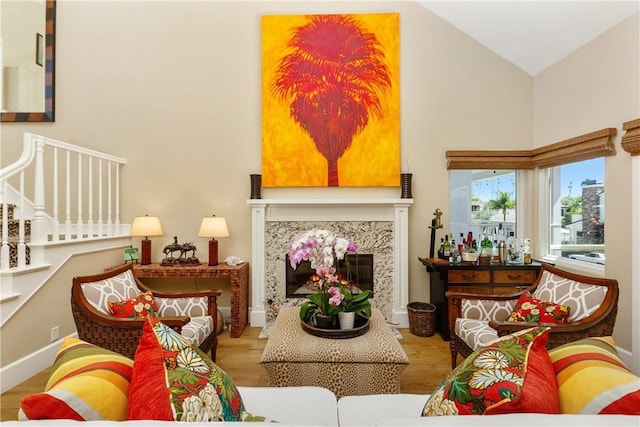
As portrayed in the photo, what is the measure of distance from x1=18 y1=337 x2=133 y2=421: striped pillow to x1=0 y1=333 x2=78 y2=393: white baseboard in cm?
195

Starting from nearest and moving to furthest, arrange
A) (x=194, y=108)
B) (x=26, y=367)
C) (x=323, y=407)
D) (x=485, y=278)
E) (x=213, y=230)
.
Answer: (x=323, y=407)
(x=26, y=367)
(x=485, y=278)
(x=213, y=230)
(x=194, y=108)

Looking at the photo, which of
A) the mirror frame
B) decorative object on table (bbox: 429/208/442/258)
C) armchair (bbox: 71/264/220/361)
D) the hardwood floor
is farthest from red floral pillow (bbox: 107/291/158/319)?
the mirror frame

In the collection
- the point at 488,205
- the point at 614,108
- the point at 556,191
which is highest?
the point at 614,108

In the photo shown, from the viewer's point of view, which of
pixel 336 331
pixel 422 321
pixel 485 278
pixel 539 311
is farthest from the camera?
pixel 422 321

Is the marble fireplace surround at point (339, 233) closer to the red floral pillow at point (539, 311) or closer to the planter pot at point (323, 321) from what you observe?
the red floral pillow at point (539, 311)

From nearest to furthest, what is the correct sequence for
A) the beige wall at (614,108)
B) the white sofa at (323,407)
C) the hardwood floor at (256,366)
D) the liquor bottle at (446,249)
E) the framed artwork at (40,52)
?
1. the white sofa at (323,407)
2. the hardwood floor at (256,366)
3. the beige wall at (614,108)
4. the liquor bottle at (446,249)
5. the framed artwork at (40,52)

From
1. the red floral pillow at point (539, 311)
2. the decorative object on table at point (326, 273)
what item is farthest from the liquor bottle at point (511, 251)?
the decorative object on table at point (326, 273)

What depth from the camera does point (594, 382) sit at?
913 mm

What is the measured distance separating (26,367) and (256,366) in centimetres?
168

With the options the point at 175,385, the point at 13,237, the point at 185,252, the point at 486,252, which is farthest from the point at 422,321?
the point at 13,237

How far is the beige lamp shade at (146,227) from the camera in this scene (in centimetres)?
351

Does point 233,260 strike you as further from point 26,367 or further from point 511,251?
point 511,251

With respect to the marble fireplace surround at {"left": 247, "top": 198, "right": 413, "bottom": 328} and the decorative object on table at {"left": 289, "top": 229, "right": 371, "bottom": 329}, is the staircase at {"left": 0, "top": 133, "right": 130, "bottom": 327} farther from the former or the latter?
the decorative object on table at {"left": 289, "top": 229, "right": 371, "bottom": 329}

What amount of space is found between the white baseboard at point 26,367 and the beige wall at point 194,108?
142 cm
